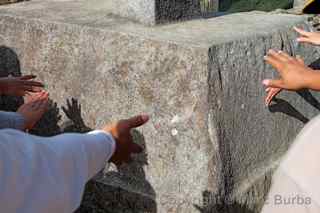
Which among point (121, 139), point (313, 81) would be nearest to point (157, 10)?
point (313, 81)

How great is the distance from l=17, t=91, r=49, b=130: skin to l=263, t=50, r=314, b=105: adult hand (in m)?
0.94

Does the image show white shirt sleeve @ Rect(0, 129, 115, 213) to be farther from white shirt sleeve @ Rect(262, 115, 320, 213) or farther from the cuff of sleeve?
white shirt sleeve @ Rect(262, 115, 320, 213)

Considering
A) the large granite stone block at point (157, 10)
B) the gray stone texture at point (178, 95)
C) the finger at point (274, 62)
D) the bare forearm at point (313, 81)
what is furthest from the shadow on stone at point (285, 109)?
the large granite stone block at point (157, 10)

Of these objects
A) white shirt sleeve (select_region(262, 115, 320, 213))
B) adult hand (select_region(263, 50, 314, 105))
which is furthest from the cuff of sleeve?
adult hand (select_region(263, 50, 314, 105))

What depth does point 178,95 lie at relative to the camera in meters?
2.24

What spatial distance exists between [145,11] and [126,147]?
3.67 feet

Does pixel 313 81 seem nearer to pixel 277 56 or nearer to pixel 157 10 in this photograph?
pixel 277 56

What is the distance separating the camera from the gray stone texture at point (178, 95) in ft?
7.30

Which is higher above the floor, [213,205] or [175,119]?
[175,119]

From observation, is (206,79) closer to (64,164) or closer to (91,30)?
(91,30)

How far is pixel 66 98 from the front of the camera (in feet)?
8.54

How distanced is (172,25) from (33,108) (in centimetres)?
74

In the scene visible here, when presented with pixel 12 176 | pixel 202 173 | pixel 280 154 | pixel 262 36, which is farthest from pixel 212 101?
pixel 12 176

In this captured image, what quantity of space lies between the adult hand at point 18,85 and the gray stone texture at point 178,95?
0.11 metres
